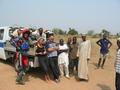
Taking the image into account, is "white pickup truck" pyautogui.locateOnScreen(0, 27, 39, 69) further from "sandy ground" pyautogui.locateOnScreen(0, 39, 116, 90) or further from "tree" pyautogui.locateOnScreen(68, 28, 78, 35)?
"tree" pyautogui.locateOnScreen(68, 28, 78, 35)

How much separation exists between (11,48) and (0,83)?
8.43 ft

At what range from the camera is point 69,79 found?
451 inches

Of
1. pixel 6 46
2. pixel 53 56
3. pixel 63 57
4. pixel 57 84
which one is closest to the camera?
pixel 57 84

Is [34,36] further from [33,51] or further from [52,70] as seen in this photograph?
[52,70]

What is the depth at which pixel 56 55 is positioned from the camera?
11039 mm

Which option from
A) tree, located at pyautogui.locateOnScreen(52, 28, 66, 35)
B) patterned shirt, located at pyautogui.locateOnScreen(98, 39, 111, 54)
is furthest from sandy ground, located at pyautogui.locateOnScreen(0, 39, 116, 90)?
tree, located at pyautogui.locateOnScreen(52, 28, 66, 35)

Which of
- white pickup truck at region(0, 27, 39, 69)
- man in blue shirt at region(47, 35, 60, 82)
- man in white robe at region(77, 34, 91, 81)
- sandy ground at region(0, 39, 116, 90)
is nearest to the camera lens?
sandy ground at region(0, 39, 116, 90)

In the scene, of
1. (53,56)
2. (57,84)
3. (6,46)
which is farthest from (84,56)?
(6,46)

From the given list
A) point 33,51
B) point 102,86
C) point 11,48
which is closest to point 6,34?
point 11,48

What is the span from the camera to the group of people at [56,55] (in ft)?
33.5

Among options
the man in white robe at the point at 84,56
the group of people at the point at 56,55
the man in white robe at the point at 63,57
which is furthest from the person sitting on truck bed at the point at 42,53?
the man in white robe at the point at 84,56

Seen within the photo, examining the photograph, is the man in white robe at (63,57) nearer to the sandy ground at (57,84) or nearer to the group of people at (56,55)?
the group of people at (56,55)

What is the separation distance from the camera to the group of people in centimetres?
1022

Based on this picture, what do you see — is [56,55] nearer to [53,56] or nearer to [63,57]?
[53,56]
